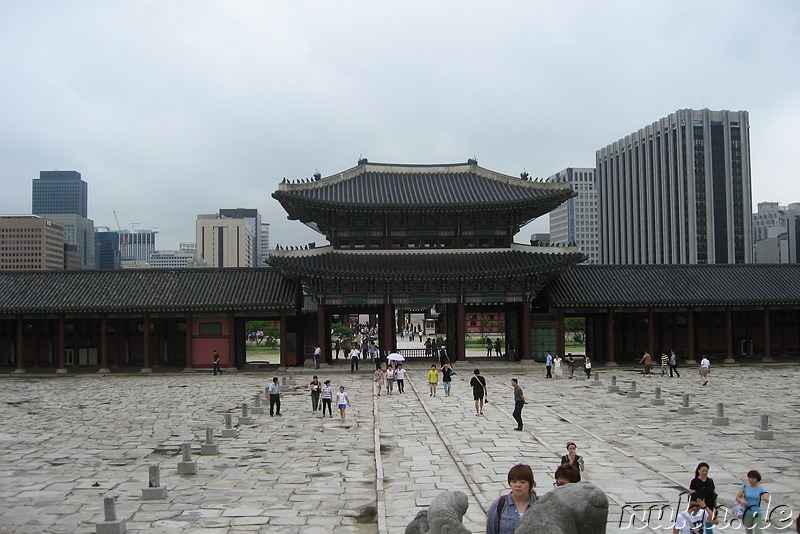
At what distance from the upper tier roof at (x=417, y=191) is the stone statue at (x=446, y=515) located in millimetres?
37093

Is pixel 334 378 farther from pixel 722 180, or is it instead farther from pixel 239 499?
pixel 722 180

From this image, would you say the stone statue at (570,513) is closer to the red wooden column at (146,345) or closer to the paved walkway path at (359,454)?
the paved walkway path at (359,454)

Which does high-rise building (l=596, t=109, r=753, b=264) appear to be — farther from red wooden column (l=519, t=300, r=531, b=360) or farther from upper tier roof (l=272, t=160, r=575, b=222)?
red wooden column (l=519, t=300, r=531, b=360)

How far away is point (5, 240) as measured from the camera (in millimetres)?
183625

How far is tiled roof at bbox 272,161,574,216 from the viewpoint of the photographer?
4331 centimetres

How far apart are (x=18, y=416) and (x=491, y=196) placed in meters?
30.2

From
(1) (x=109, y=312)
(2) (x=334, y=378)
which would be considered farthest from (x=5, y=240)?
(2) (x=334, y=378)

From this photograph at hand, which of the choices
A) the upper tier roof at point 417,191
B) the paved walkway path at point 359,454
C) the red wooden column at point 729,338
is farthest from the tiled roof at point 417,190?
the paved walkway path at point 359,454

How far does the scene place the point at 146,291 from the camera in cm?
4319

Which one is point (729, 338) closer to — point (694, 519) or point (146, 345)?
point (146, 345)

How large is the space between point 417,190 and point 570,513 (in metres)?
41.6

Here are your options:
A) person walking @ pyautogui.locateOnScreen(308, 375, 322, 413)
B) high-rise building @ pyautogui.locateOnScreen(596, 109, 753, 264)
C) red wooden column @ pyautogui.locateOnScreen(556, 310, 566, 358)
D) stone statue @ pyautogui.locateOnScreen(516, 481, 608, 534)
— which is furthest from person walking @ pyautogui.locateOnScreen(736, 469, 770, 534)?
high-rise building @ pyautogui.locateOnScreen(596, 109, 753, 264)

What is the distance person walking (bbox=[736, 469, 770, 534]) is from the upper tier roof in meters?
32.8

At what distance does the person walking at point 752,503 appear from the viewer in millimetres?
11070
